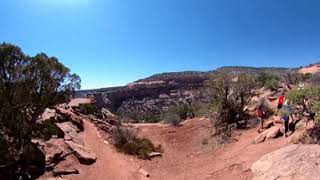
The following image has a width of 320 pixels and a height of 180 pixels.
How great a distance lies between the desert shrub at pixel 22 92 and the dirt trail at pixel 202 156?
5582mm

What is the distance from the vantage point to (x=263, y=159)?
1215cm

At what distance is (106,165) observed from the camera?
1625 centimetres

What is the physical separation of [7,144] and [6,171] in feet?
3.41

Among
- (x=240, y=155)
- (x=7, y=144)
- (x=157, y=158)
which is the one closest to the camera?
(x=7, y=144)

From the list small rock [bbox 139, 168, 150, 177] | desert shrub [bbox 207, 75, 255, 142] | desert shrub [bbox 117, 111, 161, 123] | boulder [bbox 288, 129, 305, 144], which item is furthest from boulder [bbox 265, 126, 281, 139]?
desert shrub [bbox 117, 111, 161, 123]

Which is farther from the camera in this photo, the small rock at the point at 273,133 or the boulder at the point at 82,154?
the small rock at the point at 273,133

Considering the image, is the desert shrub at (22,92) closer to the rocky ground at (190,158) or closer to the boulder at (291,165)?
the rocky ground at (190,158)

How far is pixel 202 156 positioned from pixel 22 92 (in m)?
9.28

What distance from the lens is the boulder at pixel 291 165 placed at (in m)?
9.87

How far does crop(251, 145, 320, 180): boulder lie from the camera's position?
9.87 meters

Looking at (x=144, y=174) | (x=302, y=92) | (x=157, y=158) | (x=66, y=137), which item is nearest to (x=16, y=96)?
(x=66, y=137)

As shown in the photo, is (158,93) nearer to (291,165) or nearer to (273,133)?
(273,133)

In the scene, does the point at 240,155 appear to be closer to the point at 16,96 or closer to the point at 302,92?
the point at 302,92

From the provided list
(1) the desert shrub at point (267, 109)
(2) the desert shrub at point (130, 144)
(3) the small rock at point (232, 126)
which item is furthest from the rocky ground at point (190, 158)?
(1) the desert shrub at point (267, 109)
